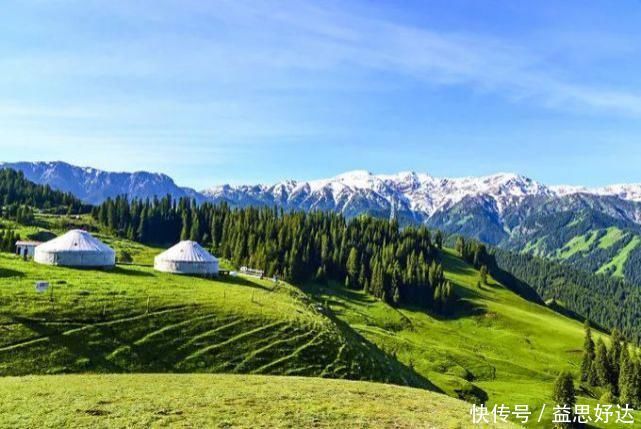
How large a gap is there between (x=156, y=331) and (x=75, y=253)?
28.4m

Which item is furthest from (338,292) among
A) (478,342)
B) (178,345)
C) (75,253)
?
(178,345)

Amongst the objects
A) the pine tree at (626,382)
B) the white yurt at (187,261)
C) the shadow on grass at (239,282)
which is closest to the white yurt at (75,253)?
the white yurt at (187,261)

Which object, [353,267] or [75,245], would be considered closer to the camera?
[75,245]

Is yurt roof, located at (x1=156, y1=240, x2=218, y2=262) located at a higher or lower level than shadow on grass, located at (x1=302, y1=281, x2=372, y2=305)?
higher

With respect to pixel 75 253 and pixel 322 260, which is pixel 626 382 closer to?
pixel 322 260

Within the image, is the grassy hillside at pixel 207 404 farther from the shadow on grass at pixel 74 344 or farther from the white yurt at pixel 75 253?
the white yurt at pixel 75 253

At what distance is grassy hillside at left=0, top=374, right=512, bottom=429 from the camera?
1161 inches

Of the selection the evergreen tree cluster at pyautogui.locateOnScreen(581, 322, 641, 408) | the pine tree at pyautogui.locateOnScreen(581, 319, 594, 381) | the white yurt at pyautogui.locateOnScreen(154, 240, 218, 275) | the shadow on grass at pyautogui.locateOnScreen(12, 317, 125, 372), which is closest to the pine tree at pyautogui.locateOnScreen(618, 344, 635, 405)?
the evergreen tree cluster at pyautogui.locateOnScreen(581, 322, 641, 408)

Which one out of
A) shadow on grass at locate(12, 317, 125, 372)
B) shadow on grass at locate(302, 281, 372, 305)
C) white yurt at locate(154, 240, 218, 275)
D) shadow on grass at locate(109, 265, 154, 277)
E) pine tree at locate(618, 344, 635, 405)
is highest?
white yurt at locate(154, 240, 218, 275)

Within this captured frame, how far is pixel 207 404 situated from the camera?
111 feet

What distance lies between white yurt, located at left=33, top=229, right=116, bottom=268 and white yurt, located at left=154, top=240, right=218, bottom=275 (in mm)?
9422

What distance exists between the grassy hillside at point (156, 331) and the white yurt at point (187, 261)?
11193 mm

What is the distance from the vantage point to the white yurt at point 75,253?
247ft

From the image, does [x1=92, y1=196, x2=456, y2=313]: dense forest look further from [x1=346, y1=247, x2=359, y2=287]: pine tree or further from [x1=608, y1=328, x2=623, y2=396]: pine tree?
[x1=608, y1=328, x2=623, y2=396]: pine tree
